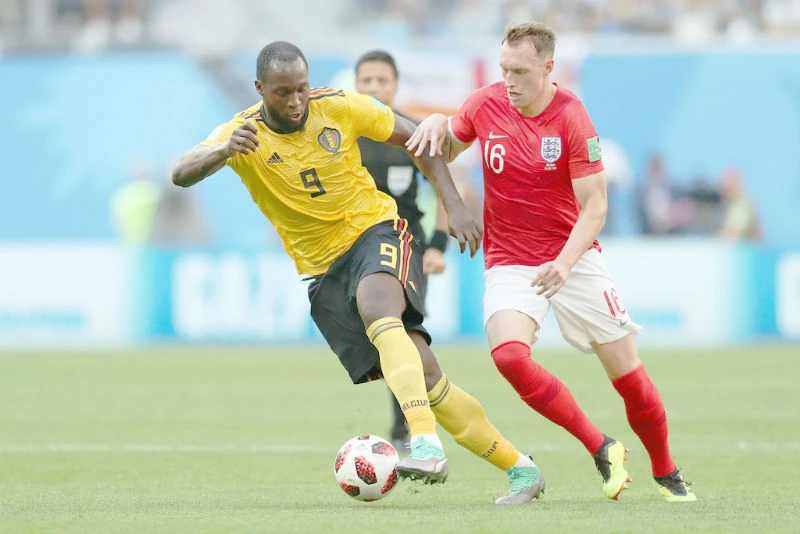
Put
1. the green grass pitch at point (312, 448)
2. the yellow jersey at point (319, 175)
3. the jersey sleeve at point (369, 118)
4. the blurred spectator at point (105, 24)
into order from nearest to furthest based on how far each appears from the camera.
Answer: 1. the green grass pitch at point (312, 448)
2. the yellow jersey at point (319, 175)
3. the jersey sleeve at point (369, 118)
4. the blurred spectator at point (105, 24)

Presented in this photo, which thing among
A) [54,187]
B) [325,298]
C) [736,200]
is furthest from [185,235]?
[325,298]

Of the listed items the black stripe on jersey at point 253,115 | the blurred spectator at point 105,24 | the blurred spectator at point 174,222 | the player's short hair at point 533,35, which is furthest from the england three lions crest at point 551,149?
the blurred spectator at point 105,24

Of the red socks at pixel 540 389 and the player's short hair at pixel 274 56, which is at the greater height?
A: the player's short hair at pixel 274 56

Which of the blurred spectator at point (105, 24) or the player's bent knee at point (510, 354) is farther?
the blurred spectator at point (105, 24)

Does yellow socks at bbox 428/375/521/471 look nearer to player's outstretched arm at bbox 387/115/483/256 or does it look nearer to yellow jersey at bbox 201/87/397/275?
player's outstretched arm at bbox 387/115/483/256

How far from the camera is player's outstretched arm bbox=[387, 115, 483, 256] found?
6484 mm

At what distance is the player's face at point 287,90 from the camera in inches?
246

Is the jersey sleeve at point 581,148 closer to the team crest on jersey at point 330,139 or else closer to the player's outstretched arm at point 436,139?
the player's outstretched arm at point 436,139

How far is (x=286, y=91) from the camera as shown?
629 centimetres

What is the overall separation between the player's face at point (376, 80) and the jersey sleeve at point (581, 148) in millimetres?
2130

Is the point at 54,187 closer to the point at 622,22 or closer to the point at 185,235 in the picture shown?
the point at 185,235

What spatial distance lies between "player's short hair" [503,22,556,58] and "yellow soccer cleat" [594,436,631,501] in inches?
75.3

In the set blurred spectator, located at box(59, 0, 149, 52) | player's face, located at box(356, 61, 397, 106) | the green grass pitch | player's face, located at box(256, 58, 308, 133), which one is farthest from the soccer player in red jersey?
blurred spectator, located at box(59, 0, 149, 52)

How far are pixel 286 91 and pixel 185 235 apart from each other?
14.7 m
